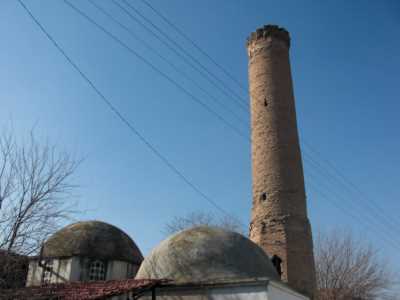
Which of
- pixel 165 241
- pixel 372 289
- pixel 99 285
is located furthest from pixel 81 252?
pixel 372 289

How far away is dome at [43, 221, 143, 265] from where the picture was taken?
17.2m

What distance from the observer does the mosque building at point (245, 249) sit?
409 inches

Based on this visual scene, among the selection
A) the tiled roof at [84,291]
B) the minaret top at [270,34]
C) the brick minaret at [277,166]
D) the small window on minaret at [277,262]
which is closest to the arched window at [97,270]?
the brick minaret at [277,166]

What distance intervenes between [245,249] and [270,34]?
1249cm

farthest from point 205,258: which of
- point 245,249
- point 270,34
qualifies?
point 270,34

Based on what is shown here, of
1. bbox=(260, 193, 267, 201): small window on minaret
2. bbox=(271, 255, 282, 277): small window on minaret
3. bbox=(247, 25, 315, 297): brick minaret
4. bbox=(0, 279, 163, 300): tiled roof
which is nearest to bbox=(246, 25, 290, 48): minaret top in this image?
bbox=(247, 25, 315, 297): brick minaret

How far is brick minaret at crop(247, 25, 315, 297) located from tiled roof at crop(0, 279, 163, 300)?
811 centimetres

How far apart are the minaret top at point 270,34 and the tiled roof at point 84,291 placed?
48.7 feet

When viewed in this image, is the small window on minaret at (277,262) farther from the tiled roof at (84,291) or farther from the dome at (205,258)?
the tiled roof at (84,291)

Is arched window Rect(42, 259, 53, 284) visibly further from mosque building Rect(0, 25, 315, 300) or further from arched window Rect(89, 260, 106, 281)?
arched window Rect(89, 260, 106, 281)

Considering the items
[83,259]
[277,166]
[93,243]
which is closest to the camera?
[83,259]

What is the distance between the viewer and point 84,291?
9.78 meters

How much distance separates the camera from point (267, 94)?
1980 cm

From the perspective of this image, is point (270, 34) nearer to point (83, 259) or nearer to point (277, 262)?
point (277, 262)
